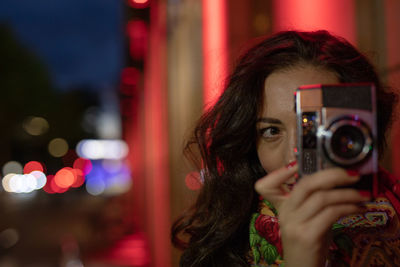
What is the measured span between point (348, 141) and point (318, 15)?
5.82ft

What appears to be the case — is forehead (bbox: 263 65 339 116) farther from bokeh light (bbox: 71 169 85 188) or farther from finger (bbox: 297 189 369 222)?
bokeh light (bbox: 71 169 85 188)

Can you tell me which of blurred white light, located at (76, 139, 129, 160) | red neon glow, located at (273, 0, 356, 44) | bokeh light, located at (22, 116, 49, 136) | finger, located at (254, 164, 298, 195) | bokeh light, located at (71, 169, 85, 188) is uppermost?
bokeh light, located at (22, 116, 49, 136)

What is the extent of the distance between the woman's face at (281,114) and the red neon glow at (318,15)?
69 centimetres

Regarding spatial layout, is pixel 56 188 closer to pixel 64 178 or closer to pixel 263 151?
pixel 64 178

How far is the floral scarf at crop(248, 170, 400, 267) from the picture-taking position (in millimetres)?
1469

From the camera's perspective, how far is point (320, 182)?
1081mm

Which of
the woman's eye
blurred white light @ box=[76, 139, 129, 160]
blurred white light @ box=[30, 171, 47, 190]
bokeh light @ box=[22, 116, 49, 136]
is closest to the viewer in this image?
the woman's eye

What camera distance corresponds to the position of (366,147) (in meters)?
1.09

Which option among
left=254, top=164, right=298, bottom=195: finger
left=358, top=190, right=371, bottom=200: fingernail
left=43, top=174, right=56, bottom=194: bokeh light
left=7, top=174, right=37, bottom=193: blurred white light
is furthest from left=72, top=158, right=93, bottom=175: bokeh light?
left=358, top=190, right=371, bottom=200: fingernail

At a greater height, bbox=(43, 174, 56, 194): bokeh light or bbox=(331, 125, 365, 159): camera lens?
bbox=(331, 125, 365, 159): camera lens

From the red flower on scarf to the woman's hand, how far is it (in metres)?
0.43

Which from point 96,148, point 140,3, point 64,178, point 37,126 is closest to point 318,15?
point 140,3

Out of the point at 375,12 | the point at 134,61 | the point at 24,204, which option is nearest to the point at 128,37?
the point at 134,61

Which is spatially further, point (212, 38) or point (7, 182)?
point (7, 182)
